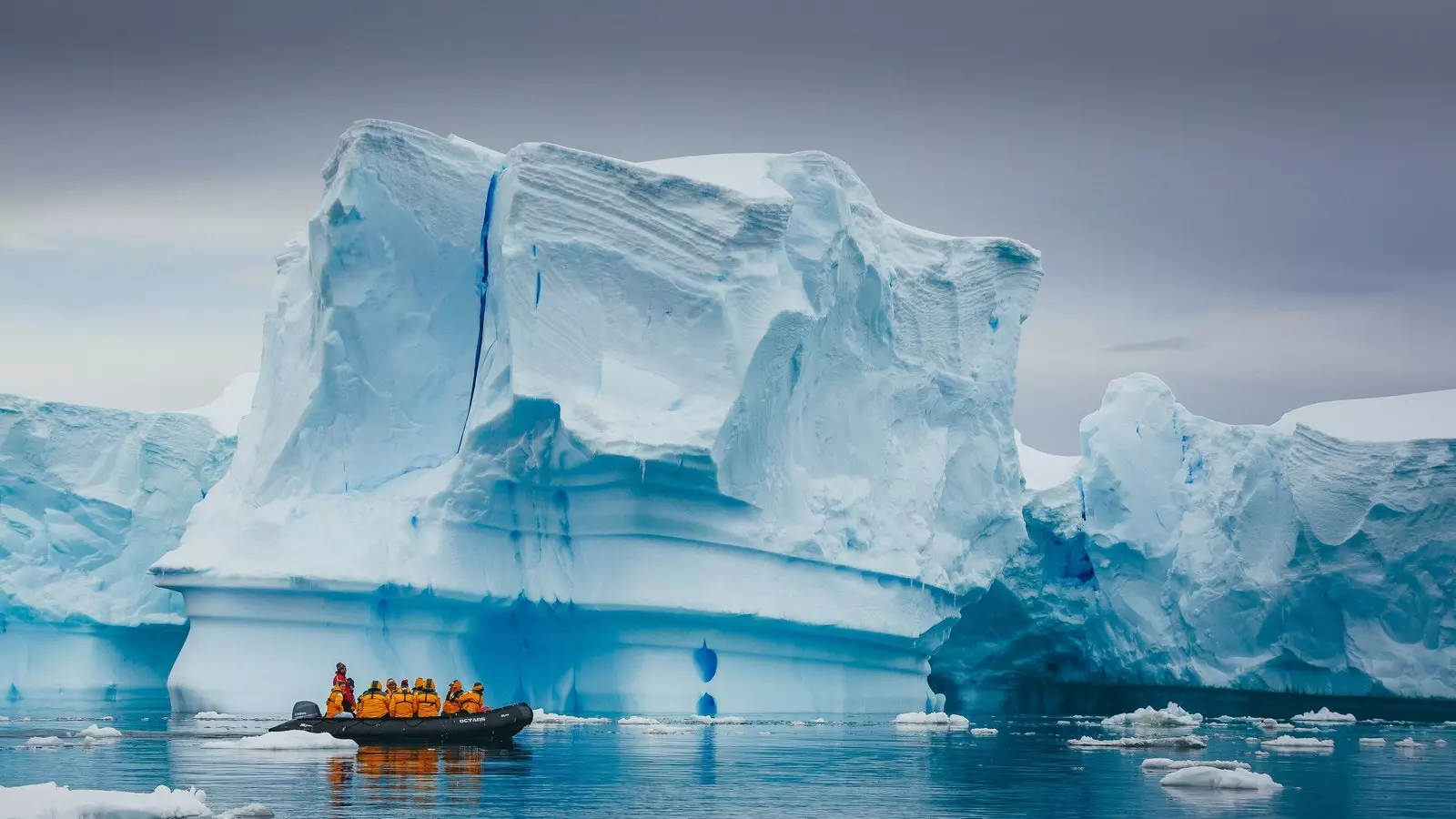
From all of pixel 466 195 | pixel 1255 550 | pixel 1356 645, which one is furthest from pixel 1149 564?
pixel 466 195

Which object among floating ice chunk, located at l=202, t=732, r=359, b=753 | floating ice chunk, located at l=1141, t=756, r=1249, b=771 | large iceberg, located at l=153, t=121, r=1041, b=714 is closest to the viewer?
floating ice chunk, located at l=1141, t=756, r=1249, b=771

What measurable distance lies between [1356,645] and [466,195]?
17.7m

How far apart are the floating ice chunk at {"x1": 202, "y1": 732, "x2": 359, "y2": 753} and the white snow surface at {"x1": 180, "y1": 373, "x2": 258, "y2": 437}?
49.0 ft

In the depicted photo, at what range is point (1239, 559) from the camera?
96.6 ft

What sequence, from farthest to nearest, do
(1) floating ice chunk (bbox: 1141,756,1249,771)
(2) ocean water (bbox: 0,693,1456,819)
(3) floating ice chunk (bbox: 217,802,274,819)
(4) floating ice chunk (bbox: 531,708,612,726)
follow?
(4) floating ice chunk (bbox: 531,708,612,726) → (1) floating ice chunk (bbox: 1141,756,1249,771) → (2) ocean water (bbox: 0,693,1456,819) → (3) floating ice chunk (bbox: 217,802,274,819)

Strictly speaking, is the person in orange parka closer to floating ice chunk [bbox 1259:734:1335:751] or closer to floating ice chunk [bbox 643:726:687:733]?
floating ice chunk [bbox 643:726:687:733]

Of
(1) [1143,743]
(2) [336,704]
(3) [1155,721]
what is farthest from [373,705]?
(3) [1155,721]

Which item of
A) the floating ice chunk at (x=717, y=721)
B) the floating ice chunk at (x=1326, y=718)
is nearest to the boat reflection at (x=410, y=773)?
the floating ice chunk at (x=717, y=721)

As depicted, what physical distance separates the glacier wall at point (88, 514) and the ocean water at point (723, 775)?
11208 millimetres

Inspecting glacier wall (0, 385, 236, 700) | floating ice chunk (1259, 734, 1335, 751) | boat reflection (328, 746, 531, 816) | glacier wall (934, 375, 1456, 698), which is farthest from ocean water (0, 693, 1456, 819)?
glacier wall (0, 385, 236, 700)

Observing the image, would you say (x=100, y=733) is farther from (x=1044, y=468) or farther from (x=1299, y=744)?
(x=1044, y=468)

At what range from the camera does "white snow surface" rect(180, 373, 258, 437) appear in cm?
3102

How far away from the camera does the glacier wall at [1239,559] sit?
27906 mm

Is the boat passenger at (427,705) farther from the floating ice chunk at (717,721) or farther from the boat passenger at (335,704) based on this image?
the floating ice chunk at (717,721)
